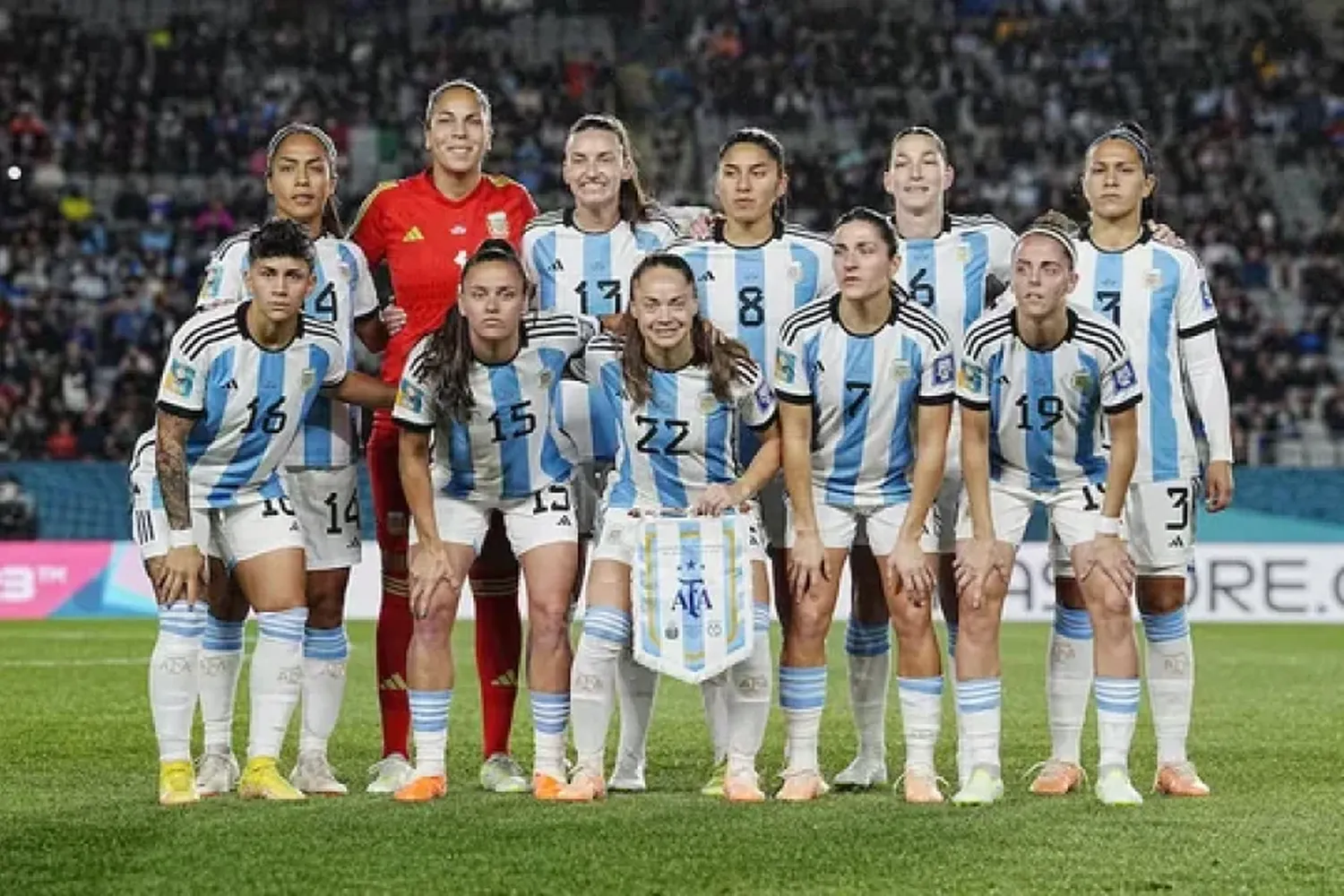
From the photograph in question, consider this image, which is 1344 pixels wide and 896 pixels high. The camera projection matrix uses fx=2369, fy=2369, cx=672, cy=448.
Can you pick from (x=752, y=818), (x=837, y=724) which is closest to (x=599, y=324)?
(x=752, y=818)

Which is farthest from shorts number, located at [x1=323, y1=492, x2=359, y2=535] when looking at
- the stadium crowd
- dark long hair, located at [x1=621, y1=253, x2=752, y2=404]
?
the stadium crowd

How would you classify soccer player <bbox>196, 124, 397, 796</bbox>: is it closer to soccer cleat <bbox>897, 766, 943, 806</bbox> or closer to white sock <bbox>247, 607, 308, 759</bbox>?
white sock <bbox>247, 607, 308, 759</bbox>

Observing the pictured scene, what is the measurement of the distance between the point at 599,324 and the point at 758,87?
21.2 meters

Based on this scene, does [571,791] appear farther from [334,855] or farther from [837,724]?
[837,724]

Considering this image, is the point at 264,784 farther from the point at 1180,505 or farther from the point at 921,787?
the point at 1180,505

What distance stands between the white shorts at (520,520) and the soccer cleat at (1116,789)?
6.11ft

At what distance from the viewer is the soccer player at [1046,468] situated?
24.3ft

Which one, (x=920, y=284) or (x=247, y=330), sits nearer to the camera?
(x=247, y=330)

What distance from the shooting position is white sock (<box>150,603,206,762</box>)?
24.3 ft

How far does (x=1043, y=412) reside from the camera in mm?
7566

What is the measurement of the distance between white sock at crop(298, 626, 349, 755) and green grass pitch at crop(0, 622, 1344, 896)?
35 centimetres

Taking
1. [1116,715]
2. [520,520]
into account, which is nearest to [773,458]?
[520,520]

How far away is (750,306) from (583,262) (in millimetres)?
612

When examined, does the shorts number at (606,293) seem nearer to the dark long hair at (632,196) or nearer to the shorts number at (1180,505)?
the dark long hair at (632,196)
